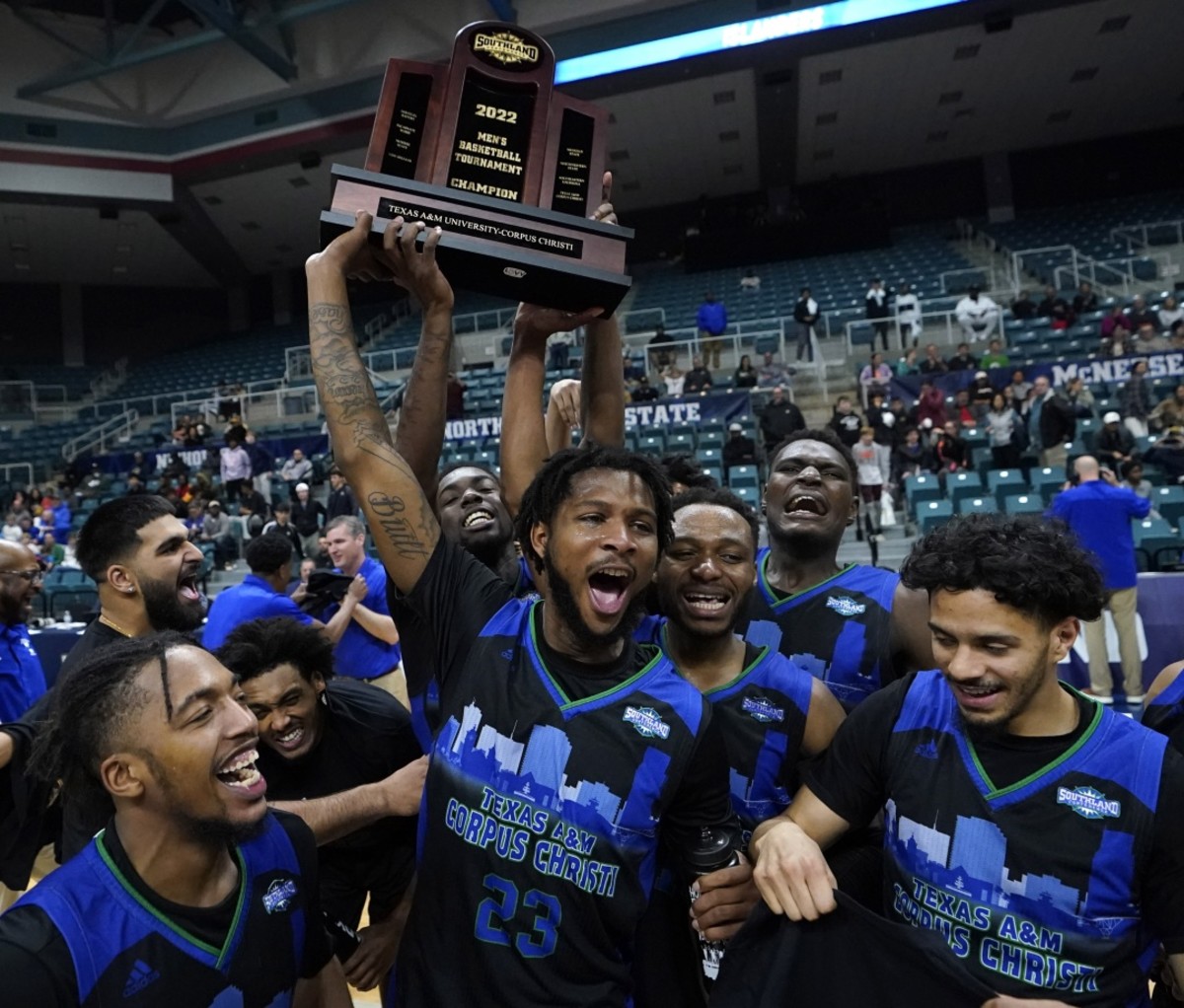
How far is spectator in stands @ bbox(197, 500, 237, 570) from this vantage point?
37.2 ft

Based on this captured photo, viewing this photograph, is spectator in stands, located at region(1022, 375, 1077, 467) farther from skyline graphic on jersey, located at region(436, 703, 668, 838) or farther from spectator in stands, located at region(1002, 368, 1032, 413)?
skyline graphic on jersey, located at region(436, 703, 668, 838)

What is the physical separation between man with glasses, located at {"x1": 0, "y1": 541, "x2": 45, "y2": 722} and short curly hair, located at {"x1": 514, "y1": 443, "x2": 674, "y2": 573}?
2.52m

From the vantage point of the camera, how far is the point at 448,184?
6.78 feet

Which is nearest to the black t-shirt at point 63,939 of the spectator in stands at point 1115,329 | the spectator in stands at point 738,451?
the spectator in stands at point 738,451

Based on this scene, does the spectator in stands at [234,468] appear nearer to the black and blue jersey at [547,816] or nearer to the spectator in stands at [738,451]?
the spectator in stands at [738,451]

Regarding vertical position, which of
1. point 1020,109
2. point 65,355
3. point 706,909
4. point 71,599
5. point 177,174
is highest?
point 1020,109

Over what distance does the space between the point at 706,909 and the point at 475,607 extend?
2.36ft

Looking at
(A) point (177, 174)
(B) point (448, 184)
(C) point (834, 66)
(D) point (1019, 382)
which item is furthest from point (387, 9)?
(B) point (448, 184)

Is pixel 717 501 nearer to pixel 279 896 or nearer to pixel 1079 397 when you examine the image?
pixel 279 896

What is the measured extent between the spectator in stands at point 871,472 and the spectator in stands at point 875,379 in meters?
1.75

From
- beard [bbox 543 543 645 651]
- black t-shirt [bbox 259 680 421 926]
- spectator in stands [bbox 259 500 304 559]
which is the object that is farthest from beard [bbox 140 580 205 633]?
spectator in stands [bbox 259 500 304 559]

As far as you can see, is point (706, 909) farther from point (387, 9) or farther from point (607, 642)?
point (387, 9)

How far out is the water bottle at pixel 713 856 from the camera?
1.68 metres

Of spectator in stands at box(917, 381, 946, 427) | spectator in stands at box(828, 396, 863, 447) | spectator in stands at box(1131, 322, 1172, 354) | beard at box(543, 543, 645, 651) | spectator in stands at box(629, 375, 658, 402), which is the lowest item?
beard at box(543, 543, 645, 651)
